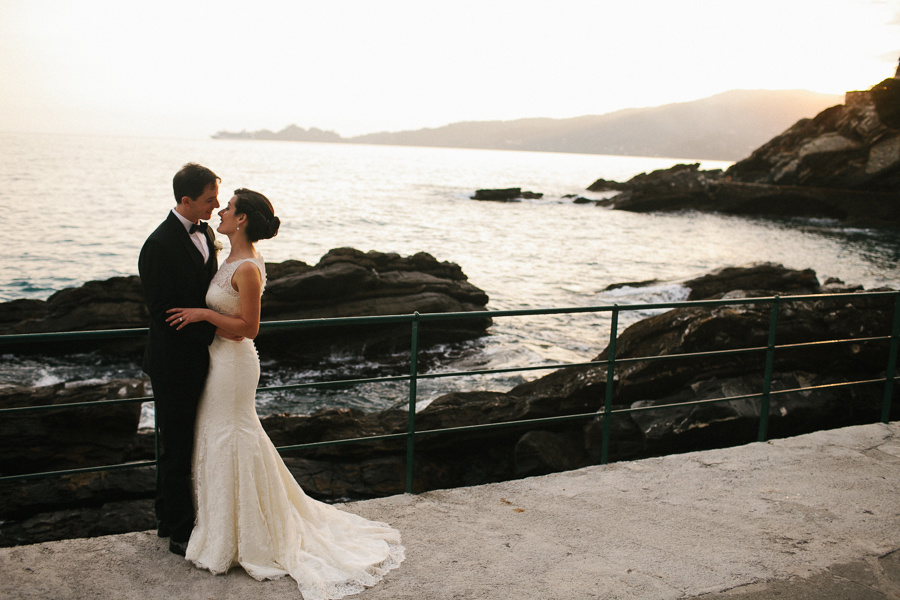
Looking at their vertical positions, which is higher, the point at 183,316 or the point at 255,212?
the point at 255,212

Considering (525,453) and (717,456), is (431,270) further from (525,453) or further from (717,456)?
(717,456)

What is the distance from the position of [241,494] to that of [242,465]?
0.47 feet

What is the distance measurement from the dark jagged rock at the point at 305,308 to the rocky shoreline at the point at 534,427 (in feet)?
20.2

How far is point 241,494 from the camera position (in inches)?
130

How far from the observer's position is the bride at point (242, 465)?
324cm

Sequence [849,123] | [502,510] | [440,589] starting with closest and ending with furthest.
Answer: [440,589] → [502,510] → [849,123]

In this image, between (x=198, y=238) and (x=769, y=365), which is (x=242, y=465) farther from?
(x=769, y=365)

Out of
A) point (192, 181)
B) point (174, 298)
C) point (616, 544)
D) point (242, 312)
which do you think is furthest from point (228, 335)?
point (616, 544)

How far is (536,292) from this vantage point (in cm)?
2677

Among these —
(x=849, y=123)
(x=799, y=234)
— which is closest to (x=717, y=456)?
(x=799, y=234)

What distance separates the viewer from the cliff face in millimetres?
46375

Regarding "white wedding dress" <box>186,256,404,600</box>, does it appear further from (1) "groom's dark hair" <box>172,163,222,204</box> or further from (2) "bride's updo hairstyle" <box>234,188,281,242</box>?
(1) "groom's dark hair" <box>172,163,222,204</box>

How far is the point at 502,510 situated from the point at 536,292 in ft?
74.7

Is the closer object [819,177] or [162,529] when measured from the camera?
[162,529]
